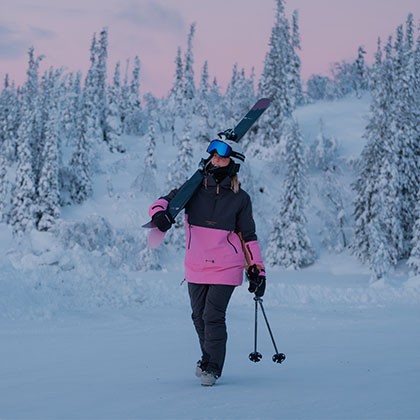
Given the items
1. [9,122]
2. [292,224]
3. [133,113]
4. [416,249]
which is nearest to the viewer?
[416,249]

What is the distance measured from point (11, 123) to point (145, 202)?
16.4m

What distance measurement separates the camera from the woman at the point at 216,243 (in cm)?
550

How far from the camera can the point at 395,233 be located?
3422cm

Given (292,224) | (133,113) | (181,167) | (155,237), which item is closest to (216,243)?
(155,237)

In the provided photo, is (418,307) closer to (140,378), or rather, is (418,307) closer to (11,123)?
(140,378)

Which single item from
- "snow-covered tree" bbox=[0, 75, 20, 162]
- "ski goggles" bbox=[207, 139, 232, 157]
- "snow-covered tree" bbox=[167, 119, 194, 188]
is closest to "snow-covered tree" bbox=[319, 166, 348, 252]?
"snow-covered tree" bbox=[167, 119, 194, 188]

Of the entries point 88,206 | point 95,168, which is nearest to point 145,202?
point 88,206

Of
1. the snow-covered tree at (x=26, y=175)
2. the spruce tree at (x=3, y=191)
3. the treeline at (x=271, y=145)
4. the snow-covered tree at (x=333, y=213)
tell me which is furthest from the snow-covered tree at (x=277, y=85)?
the spruce tree at (x=3, y=191)

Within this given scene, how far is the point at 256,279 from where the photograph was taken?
561cm

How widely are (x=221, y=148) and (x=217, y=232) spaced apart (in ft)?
2.43

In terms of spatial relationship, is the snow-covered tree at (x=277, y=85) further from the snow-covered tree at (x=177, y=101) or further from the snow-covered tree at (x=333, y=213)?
the snow-covered tree at (x=177, y=101)

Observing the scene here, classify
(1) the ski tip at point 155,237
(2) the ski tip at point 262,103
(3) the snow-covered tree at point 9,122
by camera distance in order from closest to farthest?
(1) the ski tip at point 155,237 < (2) the ski tip at point 262,103 < (3) the snow-covered tree at point 9,122

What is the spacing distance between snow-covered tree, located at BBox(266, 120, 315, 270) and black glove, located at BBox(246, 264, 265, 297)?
32.9 meters

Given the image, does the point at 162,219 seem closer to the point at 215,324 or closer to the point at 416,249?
the point at 215,324
